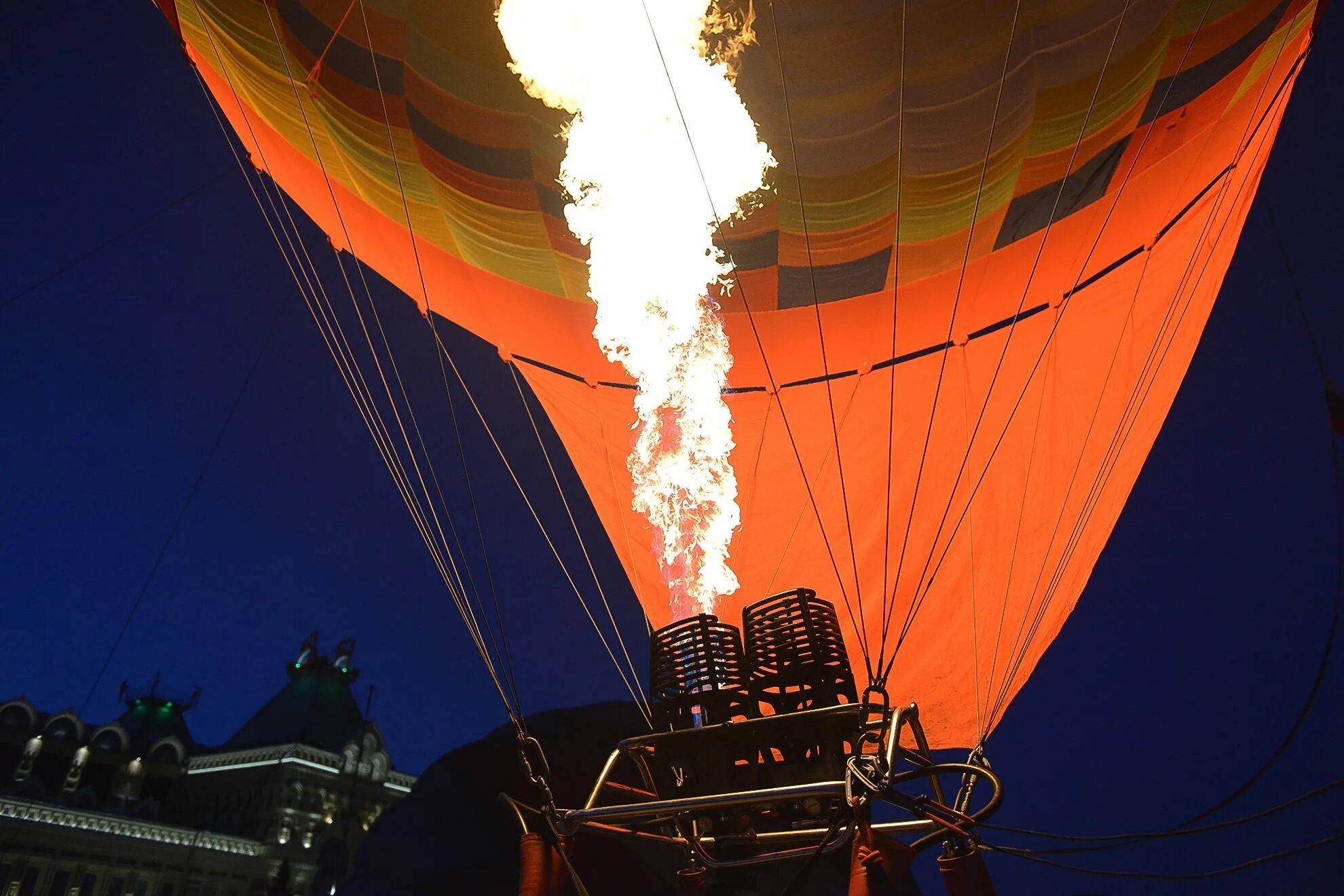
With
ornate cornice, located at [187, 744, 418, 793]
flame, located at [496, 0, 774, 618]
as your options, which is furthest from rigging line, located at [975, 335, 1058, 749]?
ornate cornice, located at [187, 744, 418, 793]

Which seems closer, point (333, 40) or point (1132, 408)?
point (333, 40)

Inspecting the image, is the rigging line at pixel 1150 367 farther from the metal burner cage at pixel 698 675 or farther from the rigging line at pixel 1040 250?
the metal burner cage at pixel 698 675

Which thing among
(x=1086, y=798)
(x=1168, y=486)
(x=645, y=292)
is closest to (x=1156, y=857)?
(x=1086, y=798)

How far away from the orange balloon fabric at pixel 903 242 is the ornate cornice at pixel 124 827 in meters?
19.2

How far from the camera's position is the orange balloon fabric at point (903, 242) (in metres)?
5.27

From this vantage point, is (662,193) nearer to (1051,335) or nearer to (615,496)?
(615,496)

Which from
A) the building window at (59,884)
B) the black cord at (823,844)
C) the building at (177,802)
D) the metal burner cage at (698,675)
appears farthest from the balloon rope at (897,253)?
the building window at (59,884)

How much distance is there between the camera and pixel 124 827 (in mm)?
19797

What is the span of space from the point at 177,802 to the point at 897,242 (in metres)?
27.3

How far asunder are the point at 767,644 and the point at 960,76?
4172 millimetres

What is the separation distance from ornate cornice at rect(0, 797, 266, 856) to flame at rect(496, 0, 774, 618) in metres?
20.1

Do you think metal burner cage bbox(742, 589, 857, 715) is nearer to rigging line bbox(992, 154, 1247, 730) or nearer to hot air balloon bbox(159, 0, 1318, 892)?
hot air balloon bbox(159, 0, 1318, 892)

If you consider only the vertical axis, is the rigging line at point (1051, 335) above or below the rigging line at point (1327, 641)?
above

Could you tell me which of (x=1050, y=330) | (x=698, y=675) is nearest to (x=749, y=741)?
(x=698, y=675)
